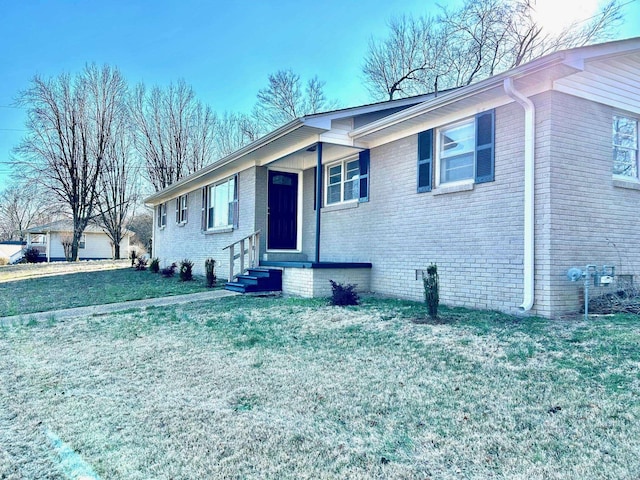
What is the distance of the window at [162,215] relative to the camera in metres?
20.0

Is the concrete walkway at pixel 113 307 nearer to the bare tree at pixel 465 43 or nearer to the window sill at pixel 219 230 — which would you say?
the window sill at pixel 219 230

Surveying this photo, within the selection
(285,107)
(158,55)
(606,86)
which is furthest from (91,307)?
(285,107)

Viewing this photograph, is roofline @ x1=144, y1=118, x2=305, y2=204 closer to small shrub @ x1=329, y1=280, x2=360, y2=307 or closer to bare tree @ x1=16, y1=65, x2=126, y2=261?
small shrub @ x1=329, y1=280, x2=360, y2=307

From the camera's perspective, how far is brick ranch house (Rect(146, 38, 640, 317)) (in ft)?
19.9

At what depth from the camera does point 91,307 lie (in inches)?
335

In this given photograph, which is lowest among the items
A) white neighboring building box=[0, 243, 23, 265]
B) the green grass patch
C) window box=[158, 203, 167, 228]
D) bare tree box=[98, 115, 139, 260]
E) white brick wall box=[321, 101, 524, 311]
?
the green grass patch

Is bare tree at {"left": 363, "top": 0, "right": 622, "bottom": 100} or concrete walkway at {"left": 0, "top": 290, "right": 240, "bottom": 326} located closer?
concrete walkway at {"left": 0, "top": 290, "right": 240, "bottom": 326}

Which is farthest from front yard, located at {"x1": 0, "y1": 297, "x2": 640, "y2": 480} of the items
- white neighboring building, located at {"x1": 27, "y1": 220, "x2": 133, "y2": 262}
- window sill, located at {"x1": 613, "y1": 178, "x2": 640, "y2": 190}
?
white neighboring building, located at {"x1": 27, "y1": 220, "x2": 133, "y2": 262}

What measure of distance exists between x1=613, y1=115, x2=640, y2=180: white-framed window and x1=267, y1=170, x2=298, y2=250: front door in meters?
7.40

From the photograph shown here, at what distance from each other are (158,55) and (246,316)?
60.5ft

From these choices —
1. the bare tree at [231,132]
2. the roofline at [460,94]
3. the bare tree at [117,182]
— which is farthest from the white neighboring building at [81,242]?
the roofline at [460,94]

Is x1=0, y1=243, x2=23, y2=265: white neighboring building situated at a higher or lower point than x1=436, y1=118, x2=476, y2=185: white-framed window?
lower

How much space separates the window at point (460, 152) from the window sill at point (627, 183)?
1.79 metres

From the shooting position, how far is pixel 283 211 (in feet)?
39.1
